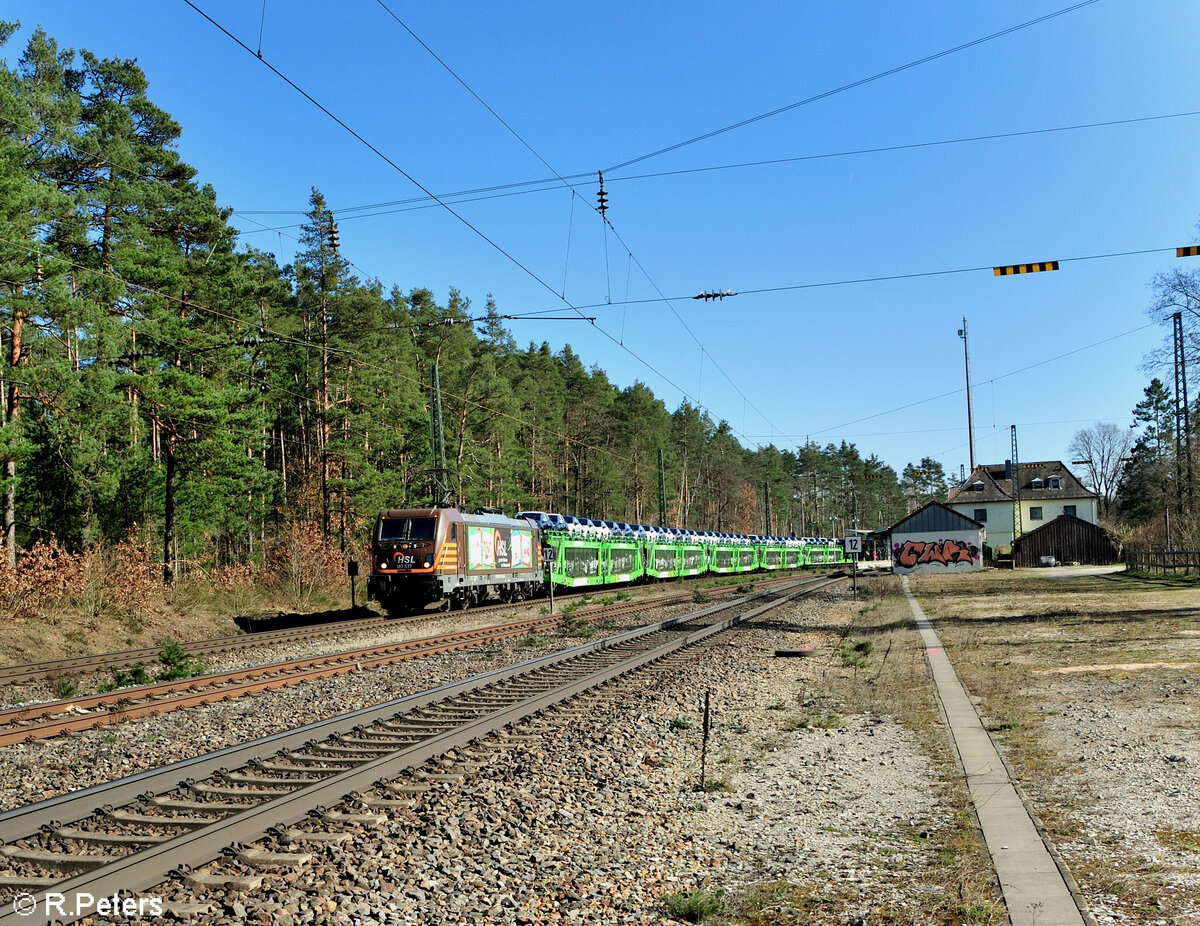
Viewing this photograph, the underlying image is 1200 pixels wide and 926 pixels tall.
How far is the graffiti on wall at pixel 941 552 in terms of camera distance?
58656 millimetres

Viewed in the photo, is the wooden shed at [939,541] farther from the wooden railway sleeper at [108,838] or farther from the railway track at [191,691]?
the wooden railway sleeper at [108,838]

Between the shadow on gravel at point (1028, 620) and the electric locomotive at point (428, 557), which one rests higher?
the electric locomotive at point (428, 557)

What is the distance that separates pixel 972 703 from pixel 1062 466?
8874 cm

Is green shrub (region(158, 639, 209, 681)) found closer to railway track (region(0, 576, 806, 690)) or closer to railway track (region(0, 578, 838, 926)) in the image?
railway track (region(0, 576, 806, 690))

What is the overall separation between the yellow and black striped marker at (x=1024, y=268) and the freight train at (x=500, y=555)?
14.7 meters

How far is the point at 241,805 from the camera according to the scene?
6566 mm

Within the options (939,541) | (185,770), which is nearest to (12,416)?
(185,770)

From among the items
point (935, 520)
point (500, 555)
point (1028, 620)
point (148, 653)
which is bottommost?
point (1028, 620)

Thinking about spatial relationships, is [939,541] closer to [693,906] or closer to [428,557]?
[428,557]

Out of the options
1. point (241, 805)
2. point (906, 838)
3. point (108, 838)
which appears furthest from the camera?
point (241, 805)

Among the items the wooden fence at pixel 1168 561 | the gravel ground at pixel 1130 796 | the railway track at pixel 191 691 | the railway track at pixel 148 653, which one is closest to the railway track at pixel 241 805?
the railway track at pixel 191 691

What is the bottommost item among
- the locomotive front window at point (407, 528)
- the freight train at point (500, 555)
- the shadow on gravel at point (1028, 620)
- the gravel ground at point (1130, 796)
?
the shadow on gravel at point (1028, 620)

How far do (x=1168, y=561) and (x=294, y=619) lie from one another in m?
42.1

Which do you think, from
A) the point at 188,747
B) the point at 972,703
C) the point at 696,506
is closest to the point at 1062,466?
the point at 696,506
